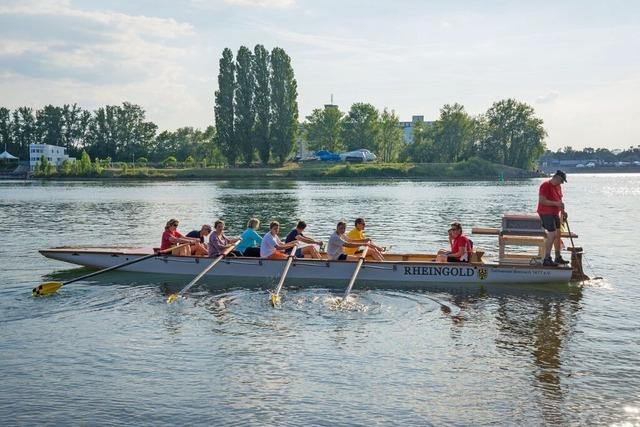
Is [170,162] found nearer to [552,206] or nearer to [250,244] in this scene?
[250,244]

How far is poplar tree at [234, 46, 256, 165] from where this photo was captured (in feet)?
340

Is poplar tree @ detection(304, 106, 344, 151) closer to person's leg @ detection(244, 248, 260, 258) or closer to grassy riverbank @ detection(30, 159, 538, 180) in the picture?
grassy riverbank @ detection(30, 159, 538, 180)

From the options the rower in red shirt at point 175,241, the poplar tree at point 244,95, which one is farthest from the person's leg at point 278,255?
the poplar tree at point 244,95

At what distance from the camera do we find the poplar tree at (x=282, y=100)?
345ft

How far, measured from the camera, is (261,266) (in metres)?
19.8

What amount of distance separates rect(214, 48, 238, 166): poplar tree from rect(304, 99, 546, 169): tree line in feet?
124

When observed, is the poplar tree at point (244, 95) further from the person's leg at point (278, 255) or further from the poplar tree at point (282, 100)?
the person's leg at point (278, 255)

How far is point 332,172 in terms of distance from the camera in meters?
124

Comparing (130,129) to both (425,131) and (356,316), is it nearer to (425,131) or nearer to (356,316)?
(425,131)

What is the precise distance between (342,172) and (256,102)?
25645 mm

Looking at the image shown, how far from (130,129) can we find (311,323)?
479ft

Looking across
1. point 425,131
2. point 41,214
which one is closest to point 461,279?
point 41,214

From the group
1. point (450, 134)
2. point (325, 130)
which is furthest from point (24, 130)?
point (450, 134)

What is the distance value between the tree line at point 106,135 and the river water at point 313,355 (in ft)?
427
